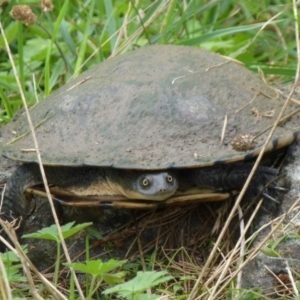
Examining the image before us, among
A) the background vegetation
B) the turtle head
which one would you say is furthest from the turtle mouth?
the background vegetation

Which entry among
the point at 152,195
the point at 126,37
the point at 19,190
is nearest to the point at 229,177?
the point at 152,195

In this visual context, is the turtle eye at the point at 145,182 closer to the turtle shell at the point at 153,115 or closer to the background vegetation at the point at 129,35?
the turtle shell at the point at 153,115

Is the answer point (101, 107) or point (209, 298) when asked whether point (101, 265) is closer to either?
point (209, 298)

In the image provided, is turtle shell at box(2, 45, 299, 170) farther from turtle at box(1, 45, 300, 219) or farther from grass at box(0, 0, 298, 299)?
grass at box(0, 0, 298, 299)

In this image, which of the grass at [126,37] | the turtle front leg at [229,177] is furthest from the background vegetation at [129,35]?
the turtle front leg at [229,177]

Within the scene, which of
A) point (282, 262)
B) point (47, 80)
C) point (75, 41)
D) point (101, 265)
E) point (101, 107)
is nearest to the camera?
point (101, 265)

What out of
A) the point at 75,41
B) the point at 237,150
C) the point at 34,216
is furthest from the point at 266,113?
the point at 75,41
